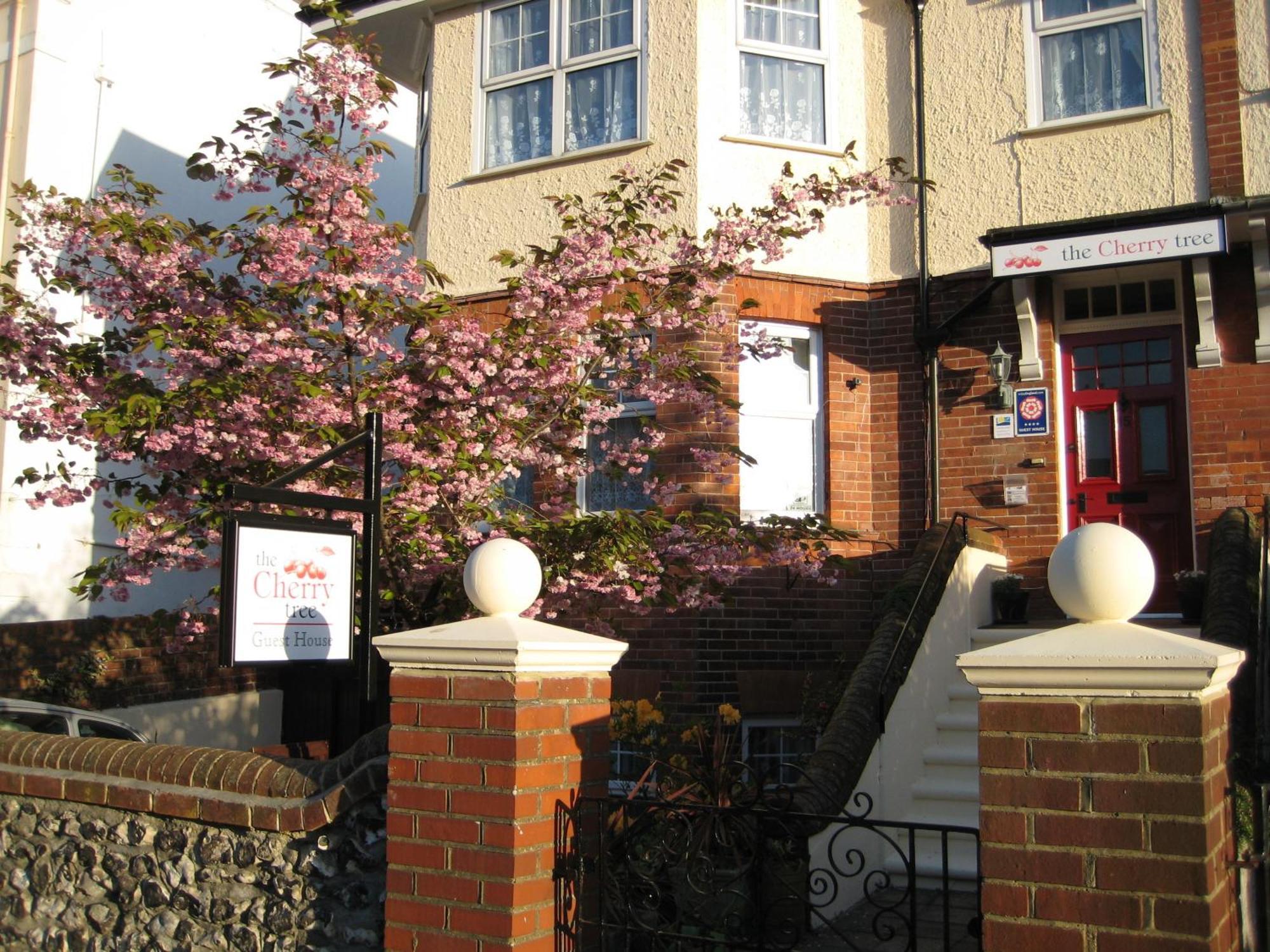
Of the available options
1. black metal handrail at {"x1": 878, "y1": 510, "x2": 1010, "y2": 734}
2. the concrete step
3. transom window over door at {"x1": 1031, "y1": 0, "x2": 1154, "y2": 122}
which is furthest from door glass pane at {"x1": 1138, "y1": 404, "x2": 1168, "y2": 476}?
the concrete step

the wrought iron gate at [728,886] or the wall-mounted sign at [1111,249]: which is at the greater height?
the wall-mounted sign at [1111,249]

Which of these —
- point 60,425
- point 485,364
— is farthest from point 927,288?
point 60,425

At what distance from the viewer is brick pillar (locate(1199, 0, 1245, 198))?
9.55 meters

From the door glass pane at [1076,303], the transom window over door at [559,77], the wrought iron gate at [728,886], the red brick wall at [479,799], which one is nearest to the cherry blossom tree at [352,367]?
the wrought iron gate at [728,886]

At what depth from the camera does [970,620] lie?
9078 millimetres

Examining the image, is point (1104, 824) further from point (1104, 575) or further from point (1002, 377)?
point (1002, 377)

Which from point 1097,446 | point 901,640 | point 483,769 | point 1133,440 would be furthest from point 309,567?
point 1133,440

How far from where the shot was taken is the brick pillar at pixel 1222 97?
31.3 feet

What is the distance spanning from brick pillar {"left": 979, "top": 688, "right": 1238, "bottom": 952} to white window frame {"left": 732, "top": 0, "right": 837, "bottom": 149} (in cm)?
822

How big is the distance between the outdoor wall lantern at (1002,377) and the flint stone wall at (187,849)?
257 inches

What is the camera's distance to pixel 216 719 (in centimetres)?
1298

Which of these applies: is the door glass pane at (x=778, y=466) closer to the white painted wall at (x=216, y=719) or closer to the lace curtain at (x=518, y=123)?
the lace curtain at (x=518, y=123)

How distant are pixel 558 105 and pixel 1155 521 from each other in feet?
19.8

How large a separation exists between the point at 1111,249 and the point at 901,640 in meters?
3.62
